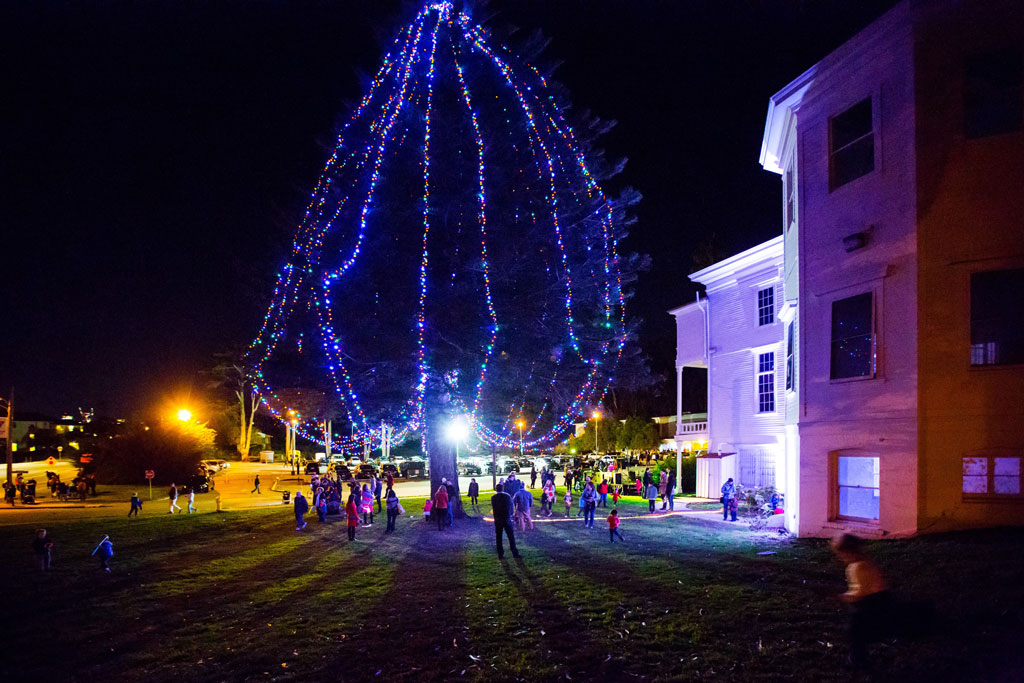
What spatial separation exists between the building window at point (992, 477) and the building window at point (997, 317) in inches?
64.5

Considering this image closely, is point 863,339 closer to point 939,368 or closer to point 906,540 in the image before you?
point 939,368

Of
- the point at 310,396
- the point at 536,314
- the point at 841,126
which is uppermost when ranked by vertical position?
the point at 841,126

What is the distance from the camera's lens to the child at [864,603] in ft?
21.0

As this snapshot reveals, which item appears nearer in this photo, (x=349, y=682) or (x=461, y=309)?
(x=349, y=682)

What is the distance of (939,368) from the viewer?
39.9ft

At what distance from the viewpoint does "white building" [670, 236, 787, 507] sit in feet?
78.9

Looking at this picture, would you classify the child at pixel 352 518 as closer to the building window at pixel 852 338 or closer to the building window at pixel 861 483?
the building window at pixel 861 483

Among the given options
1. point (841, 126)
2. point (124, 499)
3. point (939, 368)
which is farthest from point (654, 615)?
point (124, 499)

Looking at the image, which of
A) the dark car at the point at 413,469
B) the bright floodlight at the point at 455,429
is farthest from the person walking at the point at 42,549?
the dark car at the point at 413,469

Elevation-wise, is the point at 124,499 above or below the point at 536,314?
below

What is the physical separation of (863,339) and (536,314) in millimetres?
9526

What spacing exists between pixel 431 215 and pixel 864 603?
52.1 ft

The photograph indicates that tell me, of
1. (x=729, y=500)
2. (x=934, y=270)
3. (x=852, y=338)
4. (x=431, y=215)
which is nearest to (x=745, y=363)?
(x=729, y=500)

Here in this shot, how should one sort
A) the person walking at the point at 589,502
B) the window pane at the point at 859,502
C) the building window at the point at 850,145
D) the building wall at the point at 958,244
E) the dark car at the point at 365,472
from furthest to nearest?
the dark car at the point at 365,472
the person walking at the point at 589,502
the window pane at the point at 859,502
the building window at the point at 850,145
the building wall at the point at 958,244
